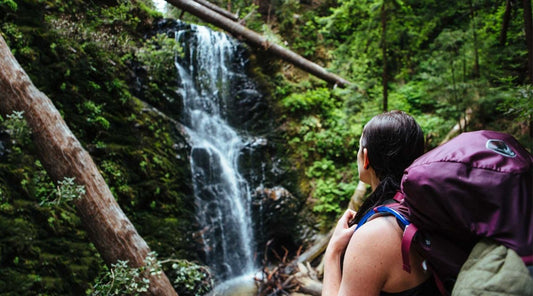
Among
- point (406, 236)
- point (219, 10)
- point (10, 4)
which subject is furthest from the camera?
point (219, 10)

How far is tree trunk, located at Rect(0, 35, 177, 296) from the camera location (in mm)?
3395

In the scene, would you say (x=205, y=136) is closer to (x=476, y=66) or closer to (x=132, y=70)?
(x=132, y=70)

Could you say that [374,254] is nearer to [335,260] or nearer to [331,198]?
[335,260]

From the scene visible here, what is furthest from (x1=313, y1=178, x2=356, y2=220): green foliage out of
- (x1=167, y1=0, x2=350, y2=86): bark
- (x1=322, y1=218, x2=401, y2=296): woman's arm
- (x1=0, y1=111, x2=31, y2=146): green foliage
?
(x1=322, y1=218, x2=401, y2=296): woman's arm

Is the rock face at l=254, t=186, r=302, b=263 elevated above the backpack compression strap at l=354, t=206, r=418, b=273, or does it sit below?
below

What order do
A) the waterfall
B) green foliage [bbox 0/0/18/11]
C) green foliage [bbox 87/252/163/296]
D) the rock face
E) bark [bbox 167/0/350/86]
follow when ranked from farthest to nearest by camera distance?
1. bark [bbox 167/0/350/86]
2. the rock face
3. the waterfall
4. green foliage [bbox 0/0/18/11]
5. green foliage [bbox 87/252/163/296]

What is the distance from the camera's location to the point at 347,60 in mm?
Answer: 8578

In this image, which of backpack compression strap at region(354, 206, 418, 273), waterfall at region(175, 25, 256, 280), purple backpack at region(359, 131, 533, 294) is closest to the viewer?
purple backpack at region(359, 131, 533, 294)

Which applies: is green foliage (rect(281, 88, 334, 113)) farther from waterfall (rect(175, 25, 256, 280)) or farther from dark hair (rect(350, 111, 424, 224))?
dark hair (rect(350, 111, 424, 224))

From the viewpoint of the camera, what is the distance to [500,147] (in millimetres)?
1037

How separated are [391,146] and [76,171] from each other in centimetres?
351

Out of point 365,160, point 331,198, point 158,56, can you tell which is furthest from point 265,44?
point 365,160

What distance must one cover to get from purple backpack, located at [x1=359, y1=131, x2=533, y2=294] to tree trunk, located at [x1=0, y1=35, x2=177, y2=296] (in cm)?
322

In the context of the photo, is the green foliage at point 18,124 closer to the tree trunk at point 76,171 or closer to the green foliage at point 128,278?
the tree trunk at point 76,171
